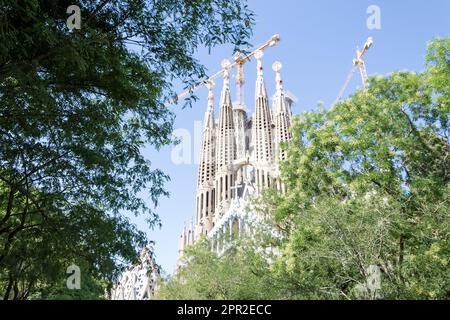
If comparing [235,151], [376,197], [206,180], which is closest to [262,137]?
[235,151]

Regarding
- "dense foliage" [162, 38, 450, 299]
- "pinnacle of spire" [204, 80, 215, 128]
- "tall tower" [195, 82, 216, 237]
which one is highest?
"pinnacle of spire" [204, 80, 215, 128]

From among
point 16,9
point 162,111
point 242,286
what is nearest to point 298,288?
point 242,286

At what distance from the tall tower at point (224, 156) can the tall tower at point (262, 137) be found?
3943 mm

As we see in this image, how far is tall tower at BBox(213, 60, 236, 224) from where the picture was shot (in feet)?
174

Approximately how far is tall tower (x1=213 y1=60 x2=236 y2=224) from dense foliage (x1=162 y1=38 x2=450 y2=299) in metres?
37.8

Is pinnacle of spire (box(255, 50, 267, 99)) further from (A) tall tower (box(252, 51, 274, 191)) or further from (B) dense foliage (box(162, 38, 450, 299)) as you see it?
(B) dense foliage (box(162, 38, 450, 299))

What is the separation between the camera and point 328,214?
398 inches

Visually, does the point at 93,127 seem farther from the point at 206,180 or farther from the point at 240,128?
the point at 240,128

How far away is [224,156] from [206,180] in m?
4.34

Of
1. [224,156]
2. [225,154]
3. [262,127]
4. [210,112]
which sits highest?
[210,112]

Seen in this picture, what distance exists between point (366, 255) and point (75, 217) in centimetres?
634

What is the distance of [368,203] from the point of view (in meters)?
10.7

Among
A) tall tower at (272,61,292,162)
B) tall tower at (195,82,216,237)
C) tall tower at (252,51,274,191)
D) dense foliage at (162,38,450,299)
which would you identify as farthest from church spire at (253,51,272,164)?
dense foliage at (162,38,450,299)

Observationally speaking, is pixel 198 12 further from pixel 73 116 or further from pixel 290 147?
pixel 290 147
